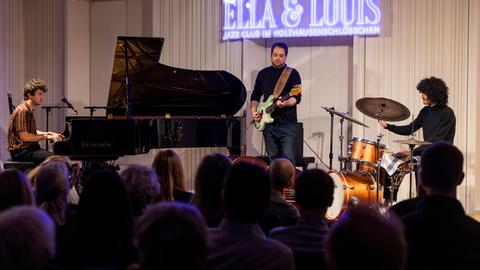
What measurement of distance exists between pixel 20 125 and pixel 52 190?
4.04m

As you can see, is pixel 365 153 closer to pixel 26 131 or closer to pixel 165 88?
pixel 165 88

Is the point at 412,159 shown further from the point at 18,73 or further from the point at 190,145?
the point at 18,73

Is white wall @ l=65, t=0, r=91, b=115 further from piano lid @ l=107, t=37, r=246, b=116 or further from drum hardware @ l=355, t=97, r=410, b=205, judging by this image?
drum hardware @ l=355, t=97, r=410, b=205

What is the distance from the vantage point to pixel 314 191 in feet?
9.38

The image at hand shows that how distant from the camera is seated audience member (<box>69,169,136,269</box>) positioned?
7.41ft

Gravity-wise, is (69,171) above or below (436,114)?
below

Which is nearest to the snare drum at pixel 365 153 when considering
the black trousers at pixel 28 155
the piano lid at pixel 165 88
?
the piano lid at pixel 165 88

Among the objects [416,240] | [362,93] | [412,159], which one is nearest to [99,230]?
[416,240]

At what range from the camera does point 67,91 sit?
32.5 ft

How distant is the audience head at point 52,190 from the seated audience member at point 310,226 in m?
1.31

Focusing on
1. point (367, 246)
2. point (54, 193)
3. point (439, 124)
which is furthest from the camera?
point (439, 124)

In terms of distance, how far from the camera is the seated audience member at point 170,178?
13.1 feet

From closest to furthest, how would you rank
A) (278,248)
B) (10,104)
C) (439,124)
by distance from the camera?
(278,248) → (439,124) → (10,104)

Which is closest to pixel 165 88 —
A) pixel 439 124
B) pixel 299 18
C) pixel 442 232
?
pixel 299 18
